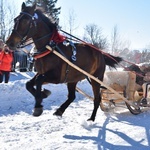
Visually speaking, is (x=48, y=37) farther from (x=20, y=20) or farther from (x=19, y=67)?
(x=19, y=67)

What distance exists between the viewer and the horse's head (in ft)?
Result: 17.1

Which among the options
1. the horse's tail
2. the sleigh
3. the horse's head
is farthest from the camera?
the horse's tail

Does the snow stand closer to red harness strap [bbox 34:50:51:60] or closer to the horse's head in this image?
red harness strap [bbox 34:50:51:60]

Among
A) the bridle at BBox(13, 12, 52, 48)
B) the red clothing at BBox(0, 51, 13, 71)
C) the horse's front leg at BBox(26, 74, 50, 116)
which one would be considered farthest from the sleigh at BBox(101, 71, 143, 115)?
the red clothing at BBox(0, 51, 13, 71)

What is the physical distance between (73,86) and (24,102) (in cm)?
243

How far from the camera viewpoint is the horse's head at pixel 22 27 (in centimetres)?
521

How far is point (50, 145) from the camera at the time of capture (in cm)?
450

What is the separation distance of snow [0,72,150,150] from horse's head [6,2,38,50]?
1.61 meters

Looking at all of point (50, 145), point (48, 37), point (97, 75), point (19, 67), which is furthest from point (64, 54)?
point (19, 67)

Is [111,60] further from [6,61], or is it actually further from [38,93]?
[6,61]

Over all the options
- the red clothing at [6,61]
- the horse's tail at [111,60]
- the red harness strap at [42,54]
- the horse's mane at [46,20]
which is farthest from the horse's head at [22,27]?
the red clothing at [6,61]

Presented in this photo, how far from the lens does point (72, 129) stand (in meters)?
5.62

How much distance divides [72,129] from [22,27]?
84.0 inches

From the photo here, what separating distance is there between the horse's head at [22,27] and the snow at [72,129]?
1608 mm
